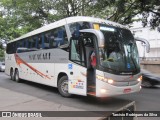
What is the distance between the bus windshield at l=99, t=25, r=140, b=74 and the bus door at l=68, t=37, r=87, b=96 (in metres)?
0.94

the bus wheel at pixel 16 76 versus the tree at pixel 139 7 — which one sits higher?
the tree at pixel 139 7

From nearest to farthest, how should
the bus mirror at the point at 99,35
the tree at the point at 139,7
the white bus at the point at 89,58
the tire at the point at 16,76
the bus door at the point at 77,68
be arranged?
1. the bus mirror at the point at 99,35
2. the white bus at the point at 89,58
3. the bus door at the point at 77,68
4. the tree at the point at 139,7
5. the tire at the point at 16,76

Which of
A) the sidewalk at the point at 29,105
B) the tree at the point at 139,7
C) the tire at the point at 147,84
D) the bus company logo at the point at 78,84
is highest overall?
the tree at the point at 139,7

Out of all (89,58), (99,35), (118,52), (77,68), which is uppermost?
(99,35)

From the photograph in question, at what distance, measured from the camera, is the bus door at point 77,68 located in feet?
29.7

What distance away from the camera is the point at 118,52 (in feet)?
29.0

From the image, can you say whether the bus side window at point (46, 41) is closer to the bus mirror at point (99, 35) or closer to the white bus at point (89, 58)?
the white bus at point (89, 58)

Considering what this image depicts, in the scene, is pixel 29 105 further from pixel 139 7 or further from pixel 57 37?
pixel 139 7

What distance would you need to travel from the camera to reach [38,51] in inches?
506

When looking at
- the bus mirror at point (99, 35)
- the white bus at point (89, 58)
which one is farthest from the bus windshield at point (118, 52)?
the bus mirror at point (99, 35)

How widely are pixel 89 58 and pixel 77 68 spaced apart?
0.68 metres

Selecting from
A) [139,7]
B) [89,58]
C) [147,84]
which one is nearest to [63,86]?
[89,58]

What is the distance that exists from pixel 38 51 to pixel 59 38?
2508 mm

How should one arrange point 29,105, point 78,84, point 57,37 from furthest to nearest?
point 57,37 → point 78,84 → point 29,105
